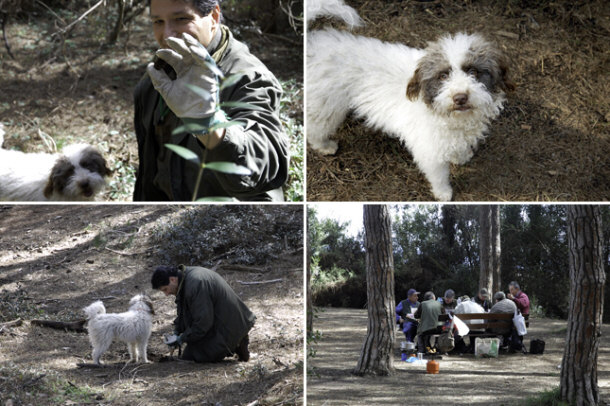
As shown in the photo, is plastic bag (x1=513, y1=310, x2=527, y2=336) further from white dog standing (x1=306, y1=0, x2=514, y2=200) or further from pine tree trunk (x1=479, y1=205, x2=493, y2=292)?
white dog standing (x1=306, y1=0, x2=514, y2=200)

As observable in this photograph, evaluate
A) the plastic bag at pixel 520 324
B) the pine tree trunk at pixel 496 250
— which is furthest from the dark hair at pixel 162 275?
the plastic bag at pixel 520 324

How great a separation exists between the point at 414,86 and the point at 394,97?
323mm

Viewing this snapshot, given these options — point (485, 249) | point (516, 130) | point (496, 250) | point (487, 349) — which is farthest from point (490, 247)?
point (516, 130)

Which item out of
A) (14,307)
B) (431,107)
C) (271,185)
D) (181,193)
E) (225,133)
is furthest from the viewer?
(14,307)

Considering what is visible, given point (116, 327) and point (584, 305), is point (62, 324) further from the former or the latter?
point (584, 305)

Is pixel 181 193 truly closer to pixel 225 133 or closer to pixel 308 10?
pixel 225 133

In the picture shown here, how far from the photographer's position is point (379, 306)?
5.68 metres

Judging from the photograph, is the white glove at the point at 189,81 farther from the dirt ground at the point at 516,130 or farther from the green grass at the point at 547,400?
the green grass at the point at 547,400

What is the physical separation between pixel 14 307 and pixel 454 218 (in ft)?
14.4

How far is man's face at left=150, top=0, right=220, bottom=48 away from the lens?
9.66 feet

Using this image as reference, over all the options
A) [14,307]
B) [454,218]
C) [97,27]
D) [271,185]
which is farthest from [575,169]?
[97,27]

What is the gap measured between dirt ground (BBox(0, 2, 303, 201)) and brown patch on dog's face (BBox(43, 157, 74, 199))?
4.16ft

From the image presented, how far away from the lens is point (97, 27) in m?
9.12

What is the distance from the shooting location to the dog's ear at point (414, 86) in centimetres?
402
